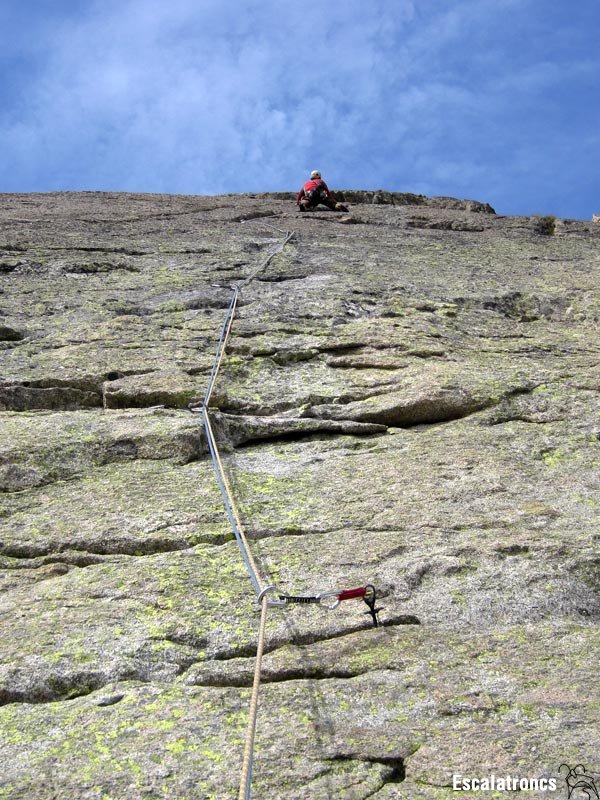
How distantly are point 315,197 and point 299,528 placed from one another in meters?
12.8

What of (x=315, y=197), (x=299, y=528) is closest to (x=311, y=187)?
(x=315, y=197)

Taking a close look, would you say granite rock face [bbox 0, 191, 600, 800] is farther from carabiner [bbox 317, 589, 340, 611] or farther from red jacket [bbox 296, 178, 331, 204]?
red jacket [bbox 296, 178, 331, 204]

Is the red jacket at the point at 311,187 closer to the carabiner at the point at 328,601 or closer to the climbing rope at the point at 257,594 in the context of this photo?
the climbing rope at the point at 257,594

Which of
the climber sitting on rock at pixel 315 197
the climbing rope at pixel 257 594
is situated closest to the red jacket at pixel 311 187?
the climber sitting on rock at pixel 315 197

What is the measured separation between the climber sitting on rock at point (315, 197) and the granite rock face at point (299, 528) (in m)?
6.15

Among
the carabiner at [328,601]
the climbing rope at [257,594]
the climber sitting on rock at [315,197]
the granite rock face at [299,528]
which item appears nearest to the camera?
the climbing rope at [257,594]

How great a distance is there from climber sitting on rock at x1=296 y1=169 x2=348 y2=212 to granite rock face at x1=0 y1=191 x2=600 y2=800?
6154 millimetres

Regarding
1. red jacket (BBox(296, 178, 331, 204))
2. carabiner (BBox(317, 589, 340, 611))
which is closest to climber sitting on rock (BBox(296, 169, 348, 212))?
red jacket (BBox(296, 178, 331, 204))

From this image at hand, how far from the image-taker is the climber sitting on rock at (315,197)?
17.7 metres

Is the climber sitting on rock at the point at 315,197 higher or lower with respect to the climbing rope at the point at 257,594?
higher

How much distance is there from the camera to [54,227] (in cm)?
1384

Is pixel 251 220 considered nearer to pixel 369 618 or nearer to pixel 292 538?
pixel 292 538

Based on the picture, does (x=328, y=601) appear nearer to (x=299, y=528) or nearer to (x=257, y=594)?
(x=257, y=594)

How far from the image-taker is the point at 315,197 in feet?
58.3
